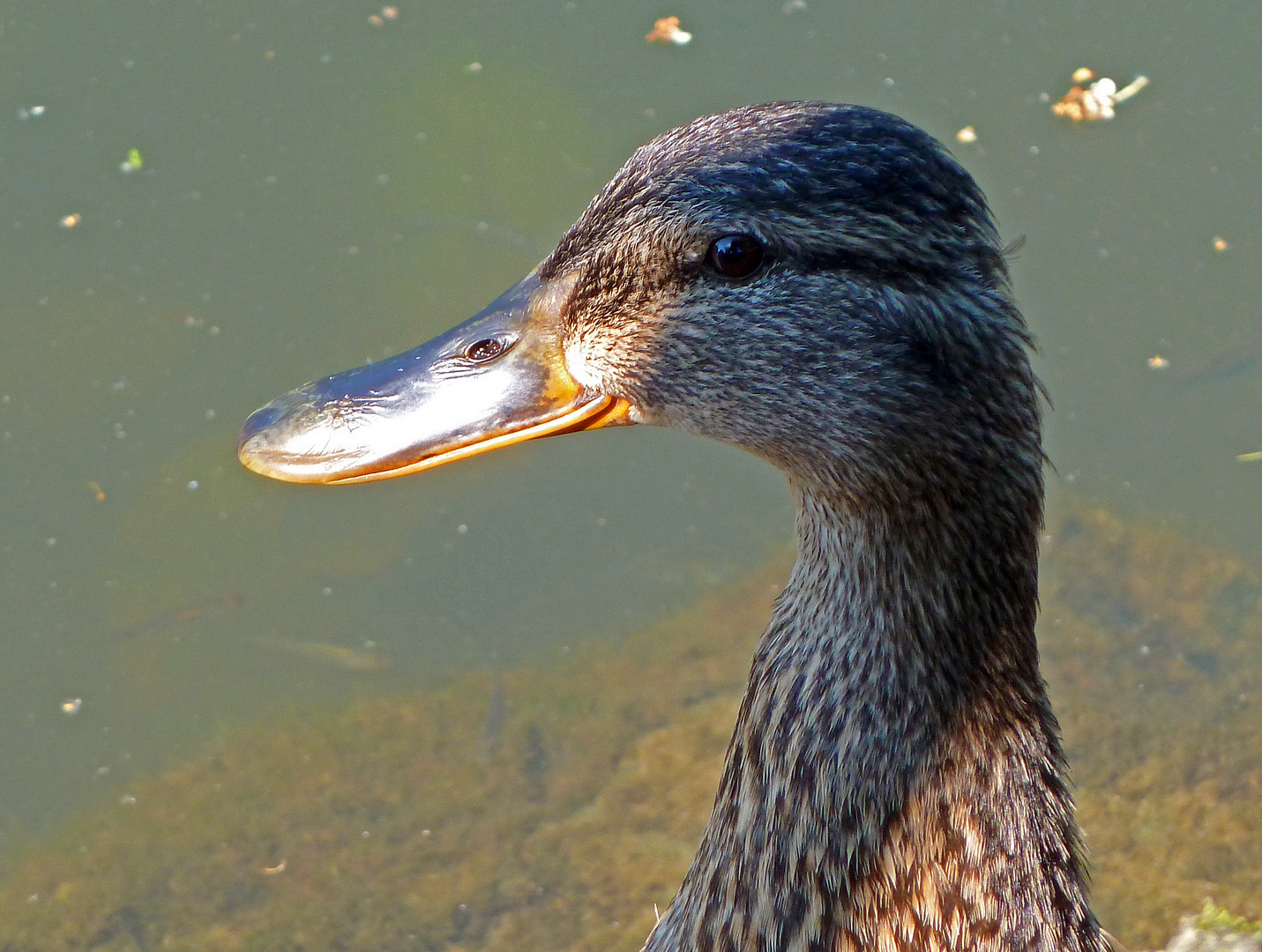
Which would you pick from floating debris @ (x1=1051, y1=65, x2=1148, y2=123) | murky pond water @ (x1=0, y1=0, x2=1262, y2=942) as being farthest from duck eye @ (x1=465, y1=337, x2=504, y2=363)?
floating debris @ (x1=1051, y1=65, x2=1148, y2=123)

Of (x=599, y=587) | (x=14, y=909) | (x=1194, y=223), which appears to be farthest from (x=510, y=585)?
(x=1194, y=223)

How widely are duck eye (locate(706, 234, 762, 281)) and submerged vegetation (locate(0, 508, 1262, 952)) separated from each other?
7.36 ft

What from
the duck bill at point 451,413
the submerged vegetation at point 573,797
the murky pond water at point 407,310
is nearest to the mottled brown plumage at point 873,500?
the duck bill at point 451,413

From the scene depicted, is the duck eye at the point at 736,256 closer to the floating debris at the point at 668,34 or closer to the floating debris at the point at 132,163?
the floating debris at the point at 668,34

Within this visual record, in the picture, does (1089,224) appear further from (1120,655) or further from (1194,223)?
(1120,655)

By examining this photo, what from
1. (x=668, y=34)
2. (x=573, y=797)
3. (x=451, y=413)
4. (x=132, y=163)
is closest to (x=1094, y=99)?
(x=668, y=34)

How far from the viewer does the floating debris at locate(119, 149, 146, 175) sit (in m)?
4.86

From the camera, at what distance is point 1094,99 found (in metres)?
4.95

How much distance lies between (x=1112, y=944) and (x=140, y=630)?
3.17 meters

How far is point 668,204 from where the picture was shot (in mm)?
1694

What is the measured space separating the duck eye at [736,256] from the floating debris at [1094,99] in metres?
3.76

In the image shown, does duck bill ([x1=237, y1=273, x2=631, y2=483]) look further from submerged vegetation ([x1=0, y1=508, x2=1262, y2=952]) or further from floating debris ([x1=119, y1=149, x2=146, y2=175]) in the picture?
floating debris ([x1=119, y1=149, x2=146, y2=175])

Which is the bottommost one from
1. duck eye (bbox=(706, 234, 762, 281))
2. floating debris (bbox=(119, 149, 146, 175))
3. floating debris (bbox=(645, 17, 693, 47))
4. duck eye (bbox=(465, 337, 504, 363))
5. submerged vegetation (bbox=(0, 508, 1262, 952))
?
submerged vegetation (bbox=(0, 508, 1262, 952))

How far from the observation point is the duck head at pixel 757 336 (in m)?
1.60
